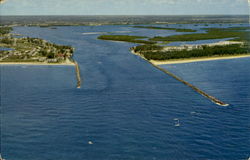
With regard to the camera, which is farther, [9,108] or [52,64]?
[52,64]

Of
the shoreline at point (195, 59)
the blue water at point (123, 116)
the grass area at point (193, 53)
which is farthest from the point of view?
the grass area at point (193, 53)

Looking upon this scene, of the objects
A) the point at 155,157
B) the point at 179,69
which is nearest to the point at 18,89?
the point at 155,157

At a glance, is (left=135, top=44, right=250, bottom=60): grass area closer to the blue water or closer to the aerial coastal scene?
the aerial coastal scene

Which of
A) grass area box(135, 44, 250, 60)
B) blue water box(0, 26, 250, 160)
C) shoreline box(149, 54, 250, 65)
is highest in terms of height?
grass area box(135, 44, 250, 60)

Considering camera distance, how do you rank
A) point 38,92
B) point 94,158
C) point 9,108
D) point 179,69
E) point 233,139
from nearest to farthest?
point 94,158
point 233,139
point 9,108
point 38,92
point 179,69

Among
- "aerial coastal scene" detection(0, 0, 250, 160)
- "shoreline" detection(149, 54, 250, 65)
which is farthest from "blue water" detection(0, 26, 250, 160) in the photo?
"shoreline" detection(149, 54, 250, 65)

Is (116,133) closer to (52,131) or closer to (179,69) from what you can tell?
(52,131)

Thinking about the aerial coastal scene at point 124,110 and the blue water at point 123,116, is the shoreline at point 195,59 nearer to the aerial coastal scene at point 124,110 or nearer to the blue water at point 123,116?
the aerial coastal scene at point 124,110

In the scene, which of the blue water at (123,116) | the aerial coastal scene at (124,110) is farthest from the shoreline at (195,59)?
the blue water at (123,116)
